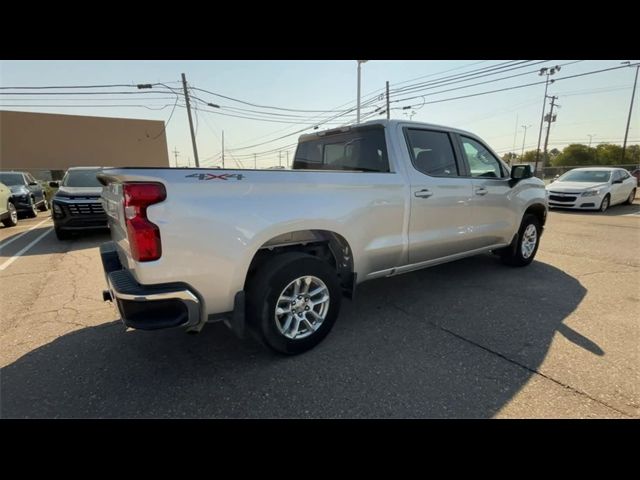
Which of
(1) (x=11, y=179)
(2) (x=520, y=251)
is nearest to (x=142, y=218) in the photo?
(2) (x=520, y=251)

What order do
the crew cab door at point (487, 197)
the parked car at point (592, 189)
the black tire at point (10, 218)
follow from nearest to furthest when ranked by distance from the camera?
the crew cab door at point (487, 197) < the black tire at point (10, 218) < the parked car at point (592, 189)

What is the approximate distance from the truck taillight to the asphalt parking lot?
1072 millimetres

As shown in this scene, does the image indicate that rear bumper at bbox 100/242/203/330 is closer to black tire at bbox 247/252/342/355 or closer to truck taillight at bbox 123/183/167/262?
truck taillight at bbox 123/183/167/262

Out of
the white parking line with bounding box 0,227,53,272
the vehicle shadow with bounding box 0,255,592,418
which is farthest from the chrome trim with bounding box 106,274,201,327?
the white parking line with bounding box 0,227,53,272

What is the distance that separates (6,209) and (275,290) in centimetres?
1072

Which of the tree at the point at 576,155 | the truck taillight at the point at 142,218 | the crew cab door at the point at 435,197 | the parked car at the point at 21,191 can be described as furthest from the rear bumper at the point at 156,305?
the tree at the point at 576,155

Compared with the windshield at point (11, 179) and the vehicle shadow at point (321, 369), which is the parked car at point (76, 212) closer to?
the vehicle shadow at point (321, 369)

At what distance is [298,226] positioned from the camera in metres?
2.75

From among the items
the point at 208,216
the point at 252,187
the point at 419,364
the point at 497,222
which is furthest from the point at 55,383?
the point at 497,222

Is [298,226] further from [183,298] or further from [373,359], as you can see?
[373,359]

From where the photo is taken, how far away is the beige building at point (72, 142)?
33750 millimetres

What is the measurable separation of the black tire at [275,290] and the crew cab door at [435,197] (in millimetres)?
1285

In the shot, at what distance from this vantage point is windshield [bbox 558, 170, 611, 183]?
40.9 feet
